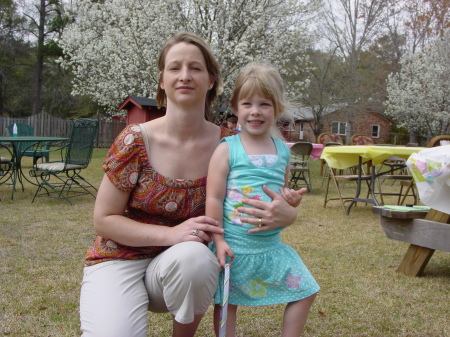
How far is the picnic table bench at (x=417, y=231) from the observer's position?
124 inches

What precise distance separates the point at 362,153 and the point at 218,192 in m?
4.67

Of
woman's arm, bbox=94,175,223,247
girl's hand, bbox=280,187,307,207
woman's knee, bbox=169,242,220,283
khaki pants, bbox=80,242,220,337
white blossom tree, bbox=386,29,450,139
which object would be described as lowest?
khaki pants, bbox=80,242,220,337

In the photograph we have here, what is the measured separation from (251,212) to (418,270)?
7.79 feet

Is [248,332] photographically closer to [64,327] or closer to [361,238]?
[64,327]

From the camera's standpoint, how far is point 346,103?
2709 centimetres

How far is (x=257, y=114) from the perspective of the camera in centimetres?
174

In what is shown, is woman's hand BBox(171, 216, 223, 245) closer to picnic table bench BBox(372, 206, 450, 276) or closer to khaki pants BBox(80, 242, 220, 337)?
khaki pants BBox(80, 242, 220, 337)

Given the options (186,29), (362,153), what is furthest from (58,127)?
(362,153)

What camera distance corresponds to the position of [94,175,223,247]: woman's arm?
155cm

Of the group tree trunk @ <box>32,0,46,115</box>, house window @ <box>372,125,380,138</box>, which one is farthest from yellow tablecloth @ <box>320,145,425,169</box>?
house window @ <box>372,125,380,138</box>

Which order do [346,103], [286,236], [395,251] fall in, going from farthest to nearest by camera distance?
[346,103]
[286,236]
[395,251]

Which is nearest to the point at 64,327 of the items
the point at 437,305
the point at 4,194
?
the point at 437,305

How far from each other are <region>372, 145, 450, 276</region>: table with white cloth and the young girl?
68.4 inches

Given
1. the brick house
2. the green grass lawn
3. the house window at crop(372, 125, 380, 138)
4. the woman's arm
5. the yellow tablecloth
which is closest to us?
A: the woman's arm
